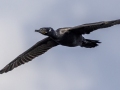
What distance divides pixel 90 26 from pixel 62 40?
219 cm

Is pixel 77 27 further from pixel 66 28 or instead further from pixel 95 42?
pixel 95 42

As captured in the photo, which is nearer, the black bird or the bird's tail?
the black bird

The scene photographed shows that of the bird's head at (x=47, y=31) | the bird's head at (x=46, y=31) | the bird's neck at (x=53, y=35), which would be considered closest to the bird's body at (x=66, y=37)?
the bird's neck at (x=53, y=35)

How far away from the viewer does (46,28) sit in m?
40.1

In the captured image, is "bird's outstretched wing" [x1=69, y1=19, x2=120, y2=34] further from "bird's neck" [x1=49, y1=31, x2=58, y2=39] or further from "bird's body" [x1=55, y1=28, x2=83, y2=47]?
"bird's neck" [x1=49, y1=31, x2=58, y2=39]

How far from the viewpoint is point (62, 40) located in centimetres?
4144

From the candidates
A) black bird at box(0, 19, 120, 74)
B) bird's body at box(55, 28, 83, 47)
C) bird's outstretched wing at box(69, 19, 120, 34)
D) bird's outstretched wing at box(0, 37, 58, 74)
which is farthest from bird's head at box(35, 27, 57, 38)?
bird's outstretched wing at box(0, 37, 58, 74)

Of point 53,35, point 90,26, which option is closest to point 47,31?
point 53,35

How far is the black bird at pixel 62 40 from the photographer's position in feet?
135

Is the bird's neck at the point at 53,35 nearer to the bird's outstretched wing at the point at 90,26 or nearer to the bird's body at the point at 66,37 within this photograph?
the bird's body at the point at 66,37

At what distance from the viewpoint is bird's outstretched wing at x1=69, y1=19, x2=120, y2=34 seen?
41.0 metres

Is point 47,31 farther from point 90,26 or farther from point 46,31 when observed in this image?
point 90,26

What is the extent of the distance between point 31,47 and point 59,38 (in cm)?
524

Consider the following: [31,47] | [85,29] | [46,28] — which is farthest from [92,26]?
[31,47]
